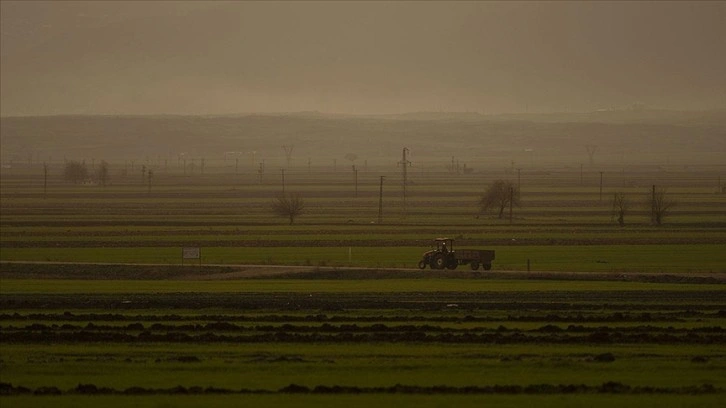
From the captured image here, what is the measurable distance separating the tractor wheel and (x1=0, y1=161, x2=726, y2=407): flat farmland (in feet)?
4.79

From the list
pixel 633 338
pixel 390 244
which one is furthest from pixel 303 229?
pixel 633 338

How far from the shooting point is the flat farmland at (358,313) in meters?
21.5

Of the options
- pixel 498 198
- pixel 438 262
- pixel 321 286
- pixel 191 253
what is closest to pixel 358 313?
pixel 321 286

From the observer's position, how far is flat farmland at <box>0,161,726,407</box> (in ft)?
70.6

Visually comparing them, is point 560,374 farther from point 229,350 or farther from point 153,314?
point 153,314

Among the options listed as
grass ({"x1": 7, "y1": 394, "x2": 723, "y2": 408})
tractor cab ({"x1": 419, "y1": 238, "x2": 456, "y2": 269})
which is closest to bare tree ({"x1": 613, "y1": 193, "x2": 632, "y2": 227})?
tractor cab ({"x1": 419, "y1": 238, "x2": 456, "y2": 269})

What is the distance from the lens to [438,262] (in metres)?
46.9

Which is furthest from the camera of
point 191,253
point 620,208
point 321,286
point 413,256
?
point 620,208

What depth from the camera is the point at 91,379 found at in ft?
73.3

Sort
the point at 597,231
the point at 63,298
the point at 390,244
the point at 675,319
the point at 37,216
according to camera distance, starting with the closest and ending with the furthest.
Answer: the point at 675,319 → the point at 63,298 → the point at 390,244 → the point at 597,231 → the point at 37,216

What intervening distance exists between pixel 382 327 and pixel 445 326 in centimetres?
162

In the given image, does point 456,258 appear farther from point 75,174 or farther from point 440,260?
point 75,174

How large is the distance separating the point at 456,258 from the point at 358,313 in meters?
14.6

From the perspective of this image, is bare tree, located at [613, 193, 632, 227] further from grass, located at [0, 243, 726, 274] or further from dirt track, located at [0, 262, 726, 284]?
dirt track, located at [0, 262, 726, 284]
